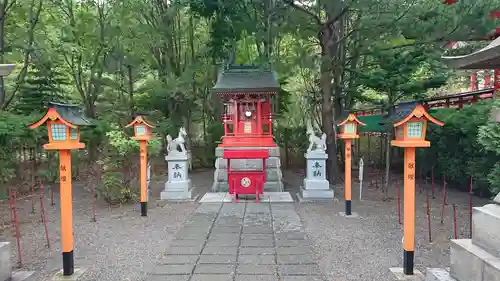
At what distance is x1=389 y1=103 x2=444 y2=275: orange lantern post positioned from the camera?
4.75 metres

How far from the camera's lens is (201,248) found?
19.0ft

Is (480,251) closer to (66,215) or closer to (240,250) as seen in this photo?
(240,250)

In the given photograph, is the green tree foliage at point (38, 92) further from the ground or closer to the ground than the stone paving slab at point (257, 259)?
further from the ground

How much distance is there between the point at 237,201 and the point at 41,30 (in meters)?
9.81

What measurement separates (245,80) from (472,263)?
9.45m

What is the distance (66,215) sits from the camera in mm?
4945

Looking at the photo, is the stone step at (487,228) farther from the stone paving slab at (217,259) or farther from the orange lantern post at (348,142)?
the orange lantern post at (348,142)

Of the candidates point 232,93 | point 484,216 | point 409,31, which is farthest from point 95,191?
point 409,31

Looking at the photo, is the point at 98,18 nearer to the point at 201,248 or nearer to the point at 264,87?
the point at 264,87

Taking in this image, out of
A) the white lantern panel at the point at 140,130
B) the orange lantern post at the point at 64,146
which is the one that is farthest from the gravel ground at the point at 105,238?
the white lantern panel at the point at 140,130

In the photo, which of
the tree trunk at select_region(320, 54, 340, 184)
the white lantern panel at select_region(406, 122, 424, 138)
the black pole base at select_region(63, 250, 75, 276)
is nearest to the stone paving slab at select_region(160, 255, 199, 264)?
the black pole base at select_region(63, 250, 75, 276)

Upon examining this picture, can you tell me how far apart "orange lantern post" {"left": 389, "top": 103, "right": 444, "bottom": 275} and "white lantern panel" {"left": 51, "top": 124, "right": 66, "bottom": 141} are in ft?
14.6

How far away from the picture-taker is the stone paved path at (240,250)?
4.75 m

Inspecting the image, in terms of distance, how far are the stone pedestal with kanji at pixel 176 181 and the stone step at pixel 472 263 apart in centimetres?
727
